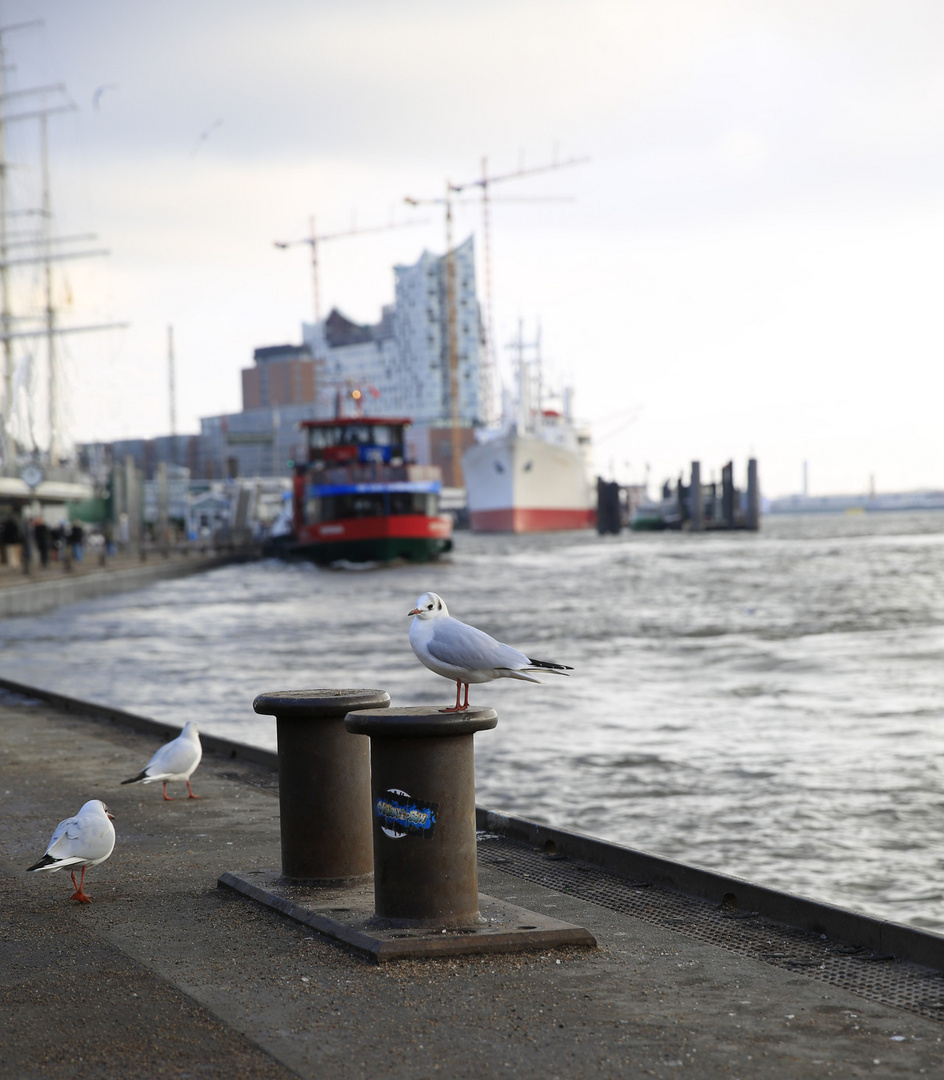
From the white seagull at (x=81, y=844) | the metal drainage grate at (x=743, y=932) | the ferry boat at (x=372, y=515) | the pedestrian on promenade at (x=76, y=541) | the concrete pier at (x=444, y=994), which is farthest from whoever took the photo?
the ferry boat at (x=372, y=515)

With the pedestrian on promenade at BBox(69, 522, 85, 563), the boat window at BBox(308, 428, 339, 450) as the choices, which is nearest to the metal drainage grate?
the pedestrian on promenade at BBox(69, 522, 85, 563)

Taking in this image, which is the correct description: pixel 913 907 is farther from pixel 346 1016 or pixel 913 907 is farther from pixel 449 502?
pixel 449 502

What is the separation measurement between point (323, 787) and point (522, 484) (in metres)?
106

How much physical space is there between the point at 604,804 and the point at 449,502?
521 feet

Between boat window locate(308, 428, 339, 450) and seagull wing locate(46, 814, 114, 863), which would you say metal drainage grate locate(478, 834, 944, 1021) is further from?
boat window locate(308, 428, 339, 450)

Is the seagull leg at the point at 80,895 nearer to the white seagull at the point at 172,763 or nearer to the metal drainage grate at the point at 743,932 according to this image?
the white seagull at the point at 172,763

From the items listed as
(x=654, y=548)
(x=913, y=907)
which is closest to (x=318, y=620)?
(x=913, y=907)

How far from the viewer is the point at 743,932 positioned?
16.7ft

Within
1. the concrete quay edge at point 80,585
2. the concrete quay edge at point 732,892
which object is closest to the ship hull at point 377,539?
the concrete quay edge at point 80,585

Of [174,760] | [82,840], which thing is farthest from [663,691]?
[82,840]

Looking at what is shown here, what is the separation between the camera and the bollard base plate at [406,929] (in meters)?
4.48

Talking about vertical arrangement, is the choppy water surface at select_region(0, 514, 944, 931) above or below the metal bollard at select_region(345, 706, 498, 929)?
below

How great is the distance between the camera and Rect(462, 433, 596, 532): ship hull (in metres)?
109

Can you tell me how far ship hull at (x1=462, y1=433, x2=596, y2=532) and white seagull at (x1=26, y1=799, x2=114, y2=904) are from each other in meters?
101
